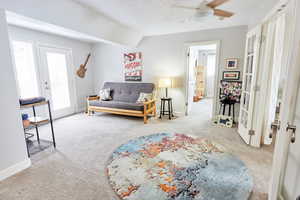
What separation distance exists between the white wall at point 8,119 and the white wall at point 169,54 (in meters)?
3.21

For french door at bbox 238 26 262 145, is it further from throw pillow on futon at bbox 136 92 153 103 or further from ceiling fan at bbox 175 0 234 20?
throw pillow on futon at bbox 136 92 153 103

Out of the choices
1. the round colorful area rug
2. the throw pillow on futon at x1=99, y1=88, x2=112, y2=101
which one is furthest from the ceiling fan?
the throw pillow on futon at x1=99, y1=88, x2=112, y2=101

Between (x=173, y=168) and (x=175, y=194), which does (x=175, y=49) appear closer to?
(x=173, y=168)

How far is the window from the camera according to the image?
332cm

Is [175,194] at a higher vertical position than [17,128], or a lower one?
lower

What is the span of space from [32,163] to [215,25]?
14.1 ft

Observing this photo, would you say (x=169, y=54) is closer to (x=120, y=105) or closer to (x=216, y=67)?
(x=216, y=67)

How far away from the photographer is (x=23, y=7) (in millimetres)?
2031

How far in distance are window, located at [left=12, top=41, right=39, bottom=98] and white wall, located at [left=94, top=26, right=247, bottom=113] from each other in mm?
1982

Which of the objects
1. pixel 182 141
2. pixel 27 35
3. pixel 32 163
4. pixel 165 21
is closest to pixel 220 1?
pixel 165 21

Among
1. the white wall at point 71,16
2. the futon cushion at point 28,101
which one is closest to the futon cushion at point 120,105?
the white wall at point 71,16

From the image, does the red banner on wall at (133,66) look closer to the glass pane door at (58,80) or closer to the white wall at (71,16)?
the white wall at (71,16)

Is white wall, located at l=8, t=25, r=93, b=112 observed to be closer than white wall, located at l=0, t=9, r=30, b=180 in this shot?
No

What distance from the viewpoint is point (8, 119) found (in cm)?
181
